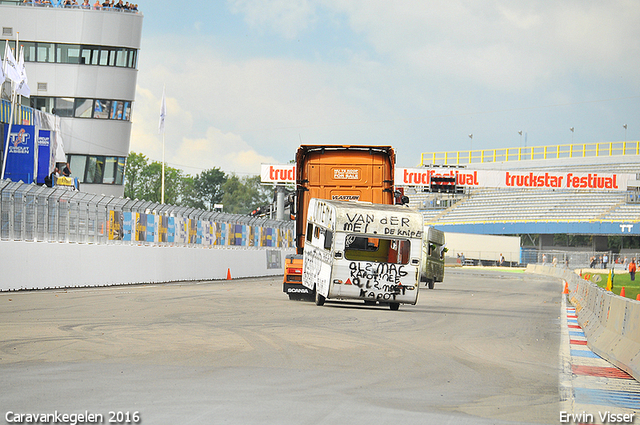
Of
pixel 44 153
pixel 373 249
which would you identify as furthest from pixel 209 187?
pixel 373 249

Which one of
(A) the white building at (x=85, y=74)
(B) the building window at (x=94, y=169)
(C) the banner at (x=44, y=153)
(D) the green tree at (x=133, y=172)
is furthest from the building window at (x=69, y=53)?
(D) the green tree at (x=133, y=172)

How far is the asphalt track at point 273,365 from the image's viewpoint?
700 centimetres

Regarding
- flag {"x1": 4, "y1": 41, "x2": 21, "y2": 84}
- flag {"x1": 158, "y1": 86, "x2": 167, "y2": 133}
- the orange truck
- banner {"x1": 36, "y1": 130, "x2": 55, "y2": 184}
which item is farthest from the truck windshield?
flag {"x1": 158, "y1": 86, "x2": 167, "y2": 133}

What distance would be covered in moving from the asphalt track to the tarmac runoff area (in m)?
0.02

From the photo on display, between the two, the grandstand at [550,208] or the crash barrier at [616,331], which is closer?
the crash barrier at [616,331]

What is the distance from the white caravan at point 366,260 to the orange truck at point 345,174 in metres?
2.67

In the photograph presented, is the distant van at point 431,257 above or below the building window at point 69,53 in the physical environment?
below

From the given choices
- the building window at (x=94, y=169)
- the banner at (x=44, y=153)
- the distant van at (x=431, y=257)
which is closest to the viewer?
the distant van at (x=431, y=257)

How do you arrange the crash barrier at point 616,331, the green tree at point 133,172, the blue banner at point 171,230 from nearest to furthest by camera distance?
the crash barrier at point 616,331
the blue banner at point 171,230
the green tree at point 133,172

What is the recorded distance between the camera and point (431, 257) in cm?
3819

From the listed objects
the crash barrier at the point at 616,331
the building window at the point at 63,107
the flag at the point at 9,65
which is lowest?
the crash barrier at the point at 616,331

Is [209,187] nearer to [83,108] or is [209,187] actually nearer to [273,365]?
[83,108]

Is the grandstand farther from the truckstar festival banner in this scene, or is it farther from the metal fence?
the metal fence

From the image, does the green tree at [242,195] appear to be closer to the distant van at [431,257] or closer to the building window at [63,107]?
the building window at [63,107]
